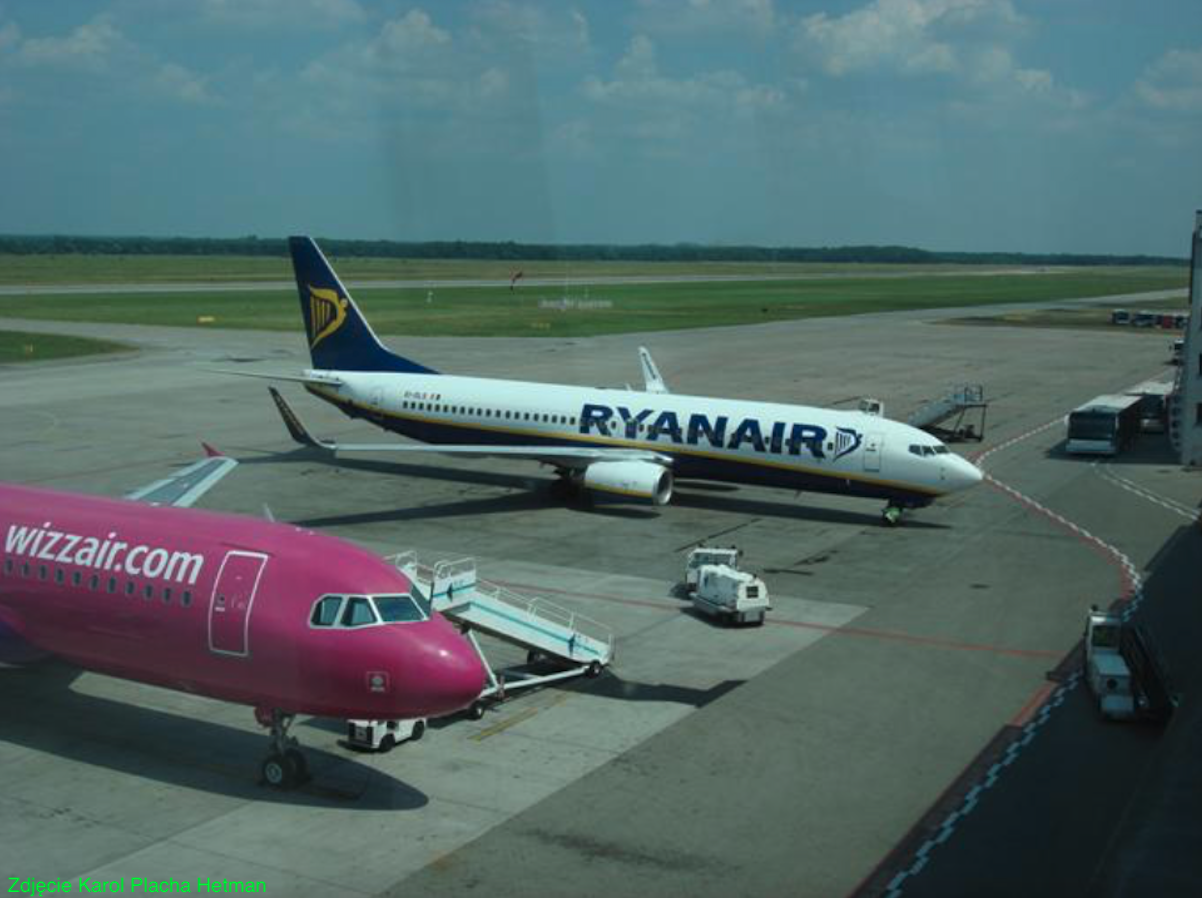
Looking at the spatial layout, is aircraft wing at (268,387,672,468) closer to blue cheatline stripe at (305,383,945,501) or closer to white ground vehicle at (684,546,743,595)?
blue cheatline stripe at (305,383,945,501)

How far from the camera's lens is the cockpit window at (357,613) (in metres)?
19.4

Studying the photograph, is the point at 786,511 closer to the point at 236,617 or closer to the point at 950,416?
the point at 950,416

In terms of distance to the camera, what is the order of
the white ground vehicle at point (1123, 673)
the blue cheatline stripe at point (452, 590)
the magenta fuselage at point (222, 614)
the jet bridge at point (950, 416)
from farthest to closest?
the jet bridge at point (950, 416), the white ground vehicle at point (1123, 673), the blue cheatline stripe at point (452, 590), the magenta fuselage at point (222, 614)

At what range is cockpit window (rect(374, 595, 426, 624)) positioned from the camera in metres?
19.6

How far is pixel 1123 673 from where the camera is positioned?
24.3m

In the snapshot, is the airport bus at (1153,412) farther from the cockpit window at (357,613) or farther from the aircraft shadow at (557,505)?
the cockpit window at (357,613)

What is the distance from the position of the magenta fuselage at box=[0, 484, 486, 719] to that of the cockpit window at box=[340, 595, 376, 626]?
0.40 ft

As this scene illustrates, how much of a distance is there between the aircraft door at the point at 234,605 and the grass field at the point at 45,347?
7440 cm

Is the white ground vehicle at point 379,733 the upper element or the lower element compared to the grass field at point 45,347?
lower

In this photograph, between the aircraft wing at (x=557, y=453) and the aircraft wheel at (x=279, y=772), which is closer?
the aircraft wheel at (x=279, y=772)

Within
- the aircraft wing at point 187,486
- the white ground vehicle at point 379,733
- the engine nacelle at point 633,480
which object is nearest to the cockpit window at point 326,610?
the white ground vehicle at point 379,733

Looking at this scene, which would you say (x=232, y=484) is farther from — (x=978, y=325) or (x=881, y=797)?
(x=978, y=325)

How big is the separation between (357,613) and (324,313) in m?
34.3

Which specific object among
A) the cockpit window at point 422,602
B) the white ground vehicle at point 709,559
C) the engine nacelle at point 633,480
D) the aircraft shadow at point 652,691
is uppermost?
the cockpit window at point 422,602
